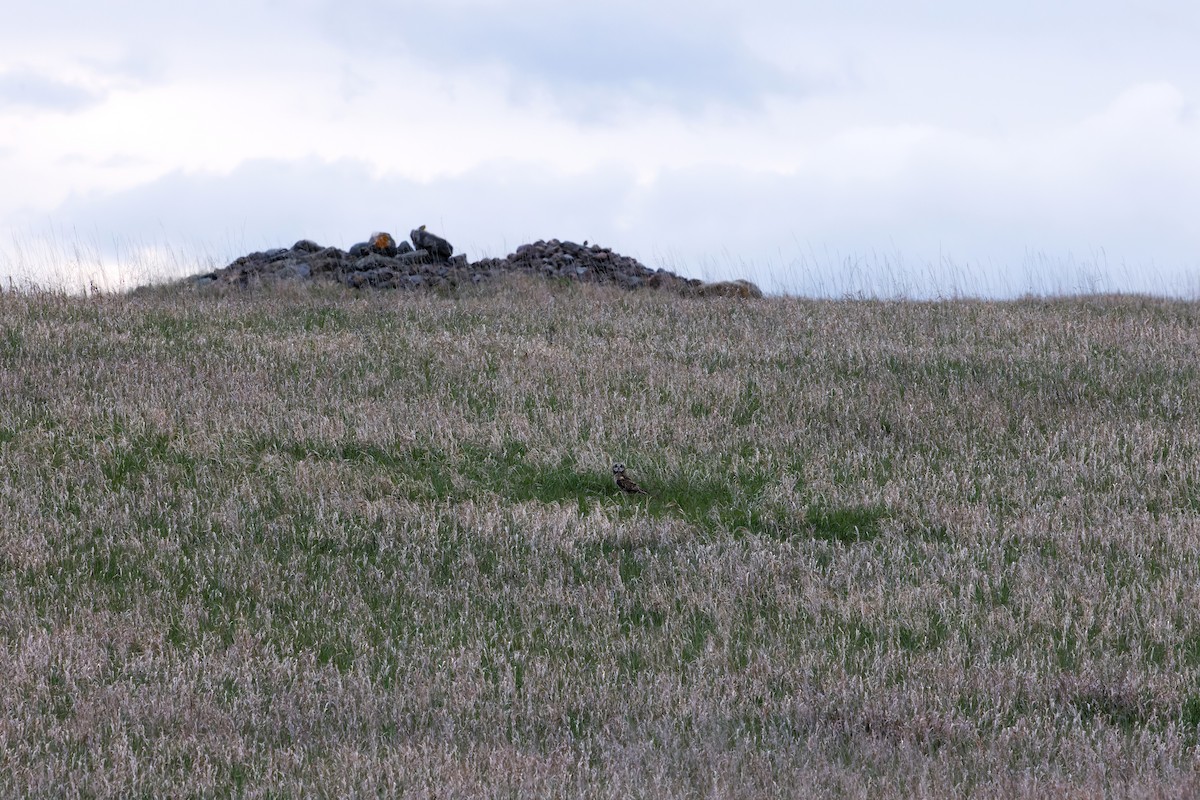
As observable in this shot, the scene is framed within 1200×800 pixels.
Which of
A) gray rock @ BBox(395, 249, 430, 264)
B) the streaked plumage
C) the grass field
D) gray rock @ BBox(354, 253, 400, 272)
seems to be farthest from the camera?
gray rock @ BBox(395, 249, 430, 264)

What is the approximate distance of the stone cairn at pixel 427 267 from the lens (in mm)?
21859

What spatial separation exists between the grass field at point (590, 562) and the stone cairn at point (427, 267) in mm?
4912

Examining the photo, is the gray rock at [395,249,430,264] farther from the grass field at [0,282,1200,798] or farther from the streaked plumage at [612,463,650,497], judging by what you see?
the streaked plumage at [612,463,650,497]

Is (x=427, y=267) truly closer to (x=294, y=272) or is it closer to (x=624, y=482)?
(x=294, y=272)

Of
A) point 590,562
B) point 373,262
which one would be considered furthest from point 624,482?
point 373,262

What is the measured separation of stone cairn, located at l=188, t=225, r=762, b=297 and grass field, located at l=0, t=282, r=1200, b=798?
193 inches

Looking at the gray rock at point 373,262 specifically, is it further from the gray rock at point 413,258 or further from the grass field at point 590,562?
the grass field at point 590,562

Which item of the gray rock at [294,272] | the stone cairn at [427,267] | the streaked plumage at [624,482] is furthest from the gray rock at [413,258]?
the streaked plumage at [624,482]

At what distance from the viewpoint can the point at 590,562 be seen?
27.8 feet

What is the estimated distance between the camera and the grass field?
525 cm

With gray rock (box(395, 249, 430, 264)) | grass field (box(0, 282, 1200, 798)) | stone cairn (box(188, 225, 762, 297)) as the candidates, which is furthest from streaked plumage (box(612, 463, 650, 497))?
gray rock (box(395, 249, 430, 264))

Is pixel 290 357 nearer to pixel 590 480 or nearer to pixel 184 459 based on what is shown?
pixel 184 459

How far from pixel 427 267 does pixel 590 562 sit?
48.7 ft

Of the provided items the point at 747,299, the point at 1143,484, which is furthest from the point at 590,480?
the point at 747,299
